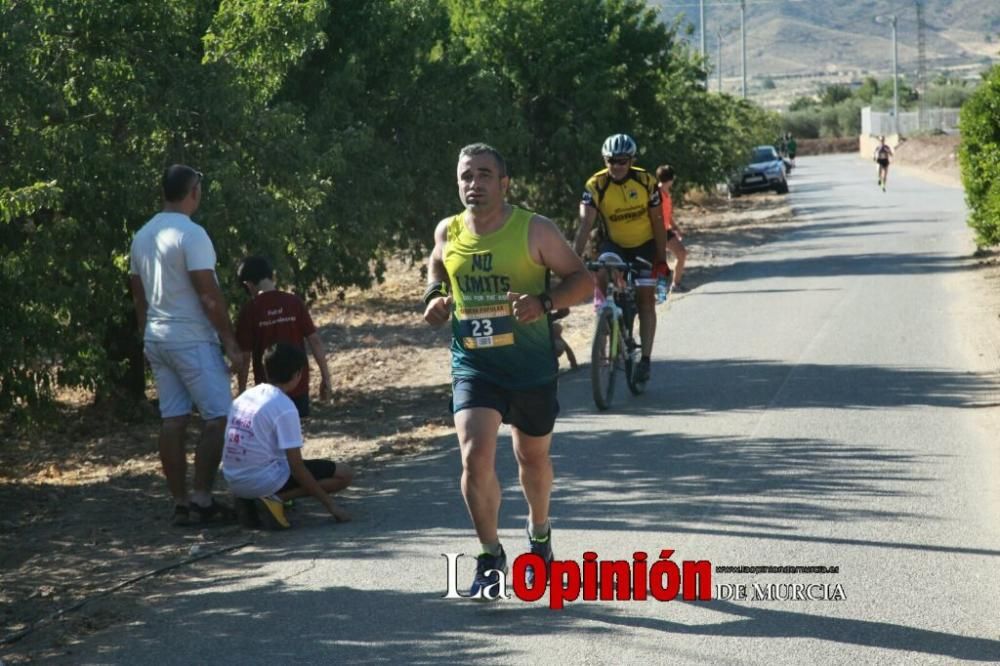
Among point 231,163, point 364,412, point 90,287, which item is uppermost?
point 231,163

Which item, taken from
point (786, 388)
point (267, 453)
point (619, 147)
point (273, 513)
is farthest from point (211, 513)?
point (786, 388)

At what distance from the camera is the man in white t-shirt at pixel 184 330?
8.48 metres

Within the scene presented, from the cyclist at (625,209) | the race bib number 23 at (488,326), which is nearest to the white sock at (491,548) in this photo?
the race bib number 23 at (488,326)

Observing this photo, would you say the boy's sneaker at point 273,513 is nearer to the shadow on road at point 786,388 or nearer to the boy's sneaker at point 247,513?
the boy's sneaker at point 247,513

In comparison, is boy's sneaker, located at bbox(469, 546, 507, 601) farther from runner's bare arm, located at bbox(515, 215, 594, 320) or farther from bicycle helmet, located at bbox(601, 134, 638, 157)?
bicycle helmet, located at bbox(601, 134, 638, 157)

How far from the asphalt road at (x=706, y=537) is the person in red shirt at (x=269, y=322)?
0.78 m

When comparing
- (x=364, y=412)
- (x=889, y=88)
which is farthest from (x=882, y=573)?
(x=889, y=88)

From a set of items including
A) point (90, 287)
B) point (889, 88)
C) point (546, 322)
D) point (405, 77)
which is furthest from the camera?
point (889, 88)

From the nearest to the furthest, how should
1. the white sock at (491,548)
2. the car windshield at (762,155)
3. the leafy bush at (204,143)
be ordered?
1. the white sock at (491,548)
2. the leafy bush at (204,143)
3. the car windshield at (762,155)

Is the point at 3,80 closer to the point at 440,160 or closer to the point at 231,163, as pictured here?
the point at 231,163

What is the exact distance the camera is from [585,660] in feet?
19.2

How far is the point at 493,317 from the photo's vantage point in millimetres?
6492

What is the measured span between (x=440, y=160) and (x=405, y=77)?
1.21 m

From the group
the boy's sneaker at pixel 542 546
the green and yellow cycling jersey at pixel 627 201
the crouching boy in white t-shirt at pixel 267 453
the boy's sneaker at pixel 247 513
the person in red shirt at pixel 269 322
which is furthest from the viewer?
the green and yellow cycling jersey at pixel 627 201
